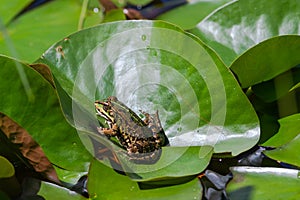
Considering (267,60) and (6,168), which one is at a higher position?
(267,60)

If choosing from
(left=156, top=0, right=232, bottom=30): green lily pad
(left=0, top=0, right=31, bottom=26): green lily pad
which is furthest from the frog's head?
(left=0, top=0, right=31, bottom=26): green lily pad

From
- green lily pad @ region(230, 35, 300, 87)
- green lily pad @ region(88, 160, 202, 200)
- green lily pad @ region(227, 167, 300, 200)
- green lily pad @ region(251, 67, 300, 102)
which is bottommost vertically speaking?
green lily pad @ region(227, 167, 300, 200)

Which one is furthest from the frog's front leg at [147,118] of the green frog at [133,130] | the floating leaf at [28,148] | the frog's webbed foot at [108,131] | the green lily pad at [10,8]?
the green lily pad at [10,8]

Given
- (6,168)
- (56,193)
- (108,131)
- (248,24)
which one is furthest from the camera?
(248,24)

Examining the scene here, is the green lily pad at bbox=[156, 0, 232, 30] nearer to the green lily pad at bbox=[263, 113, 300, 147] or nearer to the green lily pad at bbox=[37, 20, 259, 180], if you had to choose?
the green lily pad at bbox=[37, 20, 259, 180]

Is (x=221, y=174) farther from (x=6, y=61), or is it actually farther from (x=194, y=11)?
(x=194, y=11)

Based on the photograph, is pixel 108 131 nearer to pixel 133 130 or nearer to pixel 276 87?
pixel 133 130

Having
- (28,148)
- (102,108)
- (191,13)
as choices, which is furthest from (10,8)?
(28,148)
